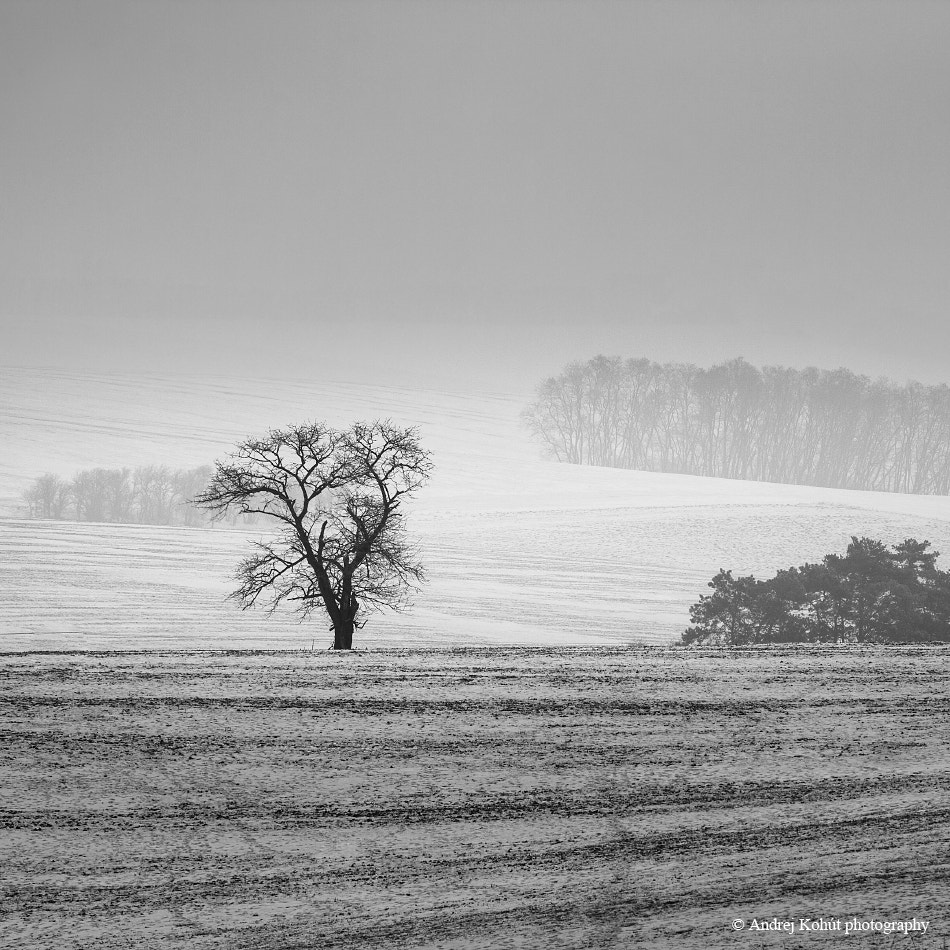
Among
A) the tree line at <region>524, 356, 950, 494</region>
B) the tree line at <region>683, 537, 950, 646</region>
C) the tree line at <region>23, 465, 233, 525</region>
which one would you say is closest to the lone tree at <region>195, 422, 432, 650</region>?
the tree line at <region>683, 537, 950, 646</region>

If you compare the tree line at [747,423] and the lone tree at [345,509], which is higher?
the tree line at [747,423]

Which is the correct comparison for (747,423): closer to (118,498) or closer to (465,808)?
(118,498)

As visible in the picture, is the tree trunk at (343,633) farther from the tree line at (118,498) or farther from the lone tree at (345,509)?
the tree line at (118,498)

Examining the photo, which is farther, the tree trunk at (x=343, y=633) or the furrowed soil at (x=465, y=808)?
the tree trunk at (x=343, y=633)

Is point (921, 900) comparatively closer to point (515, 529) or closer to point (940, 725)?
point (940, 725)

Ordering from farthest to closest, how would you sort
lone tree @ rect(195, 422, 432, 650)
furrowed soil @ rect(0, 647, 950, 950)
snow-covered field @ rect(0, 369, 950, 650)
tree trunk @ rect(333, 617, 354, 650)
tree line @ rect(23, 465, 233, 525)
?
tree line @ rect(23, 465, 233, 525), snow-covered field @ rect(0, 369, 950, 650), tree trunk @ rect(333, 617, 354, 650), lone tree @ rect(195, 422, 432, 650), furrowed soil @ rect(0, 647, 950, 950)

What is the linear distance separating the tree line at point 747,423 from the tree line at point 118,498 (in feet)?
155

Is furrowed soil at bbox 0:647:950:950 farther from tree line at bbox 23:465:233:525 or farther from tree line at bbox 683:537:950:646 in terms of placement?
tree line at bbox 23:465:233:525

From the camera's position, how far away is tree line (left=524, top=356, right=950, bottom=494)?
111013mm

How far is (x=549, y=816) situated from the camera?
9.88 meters

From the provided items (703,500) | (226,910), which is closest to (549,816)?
(226,910)

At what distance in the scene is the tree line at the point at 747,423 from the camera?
111m

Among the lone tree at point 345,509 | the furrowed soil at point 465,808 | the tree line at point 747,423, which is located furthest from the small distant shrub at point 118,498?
the furrowed soil at point 465,808

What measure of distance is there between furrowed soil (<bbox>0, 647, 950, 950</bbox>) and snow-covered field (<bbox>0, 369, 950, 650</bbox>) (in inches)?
735
